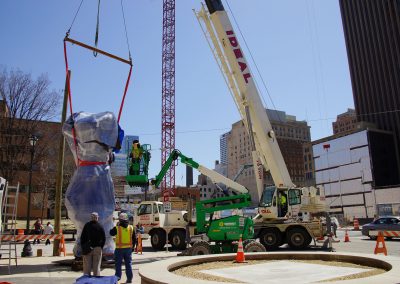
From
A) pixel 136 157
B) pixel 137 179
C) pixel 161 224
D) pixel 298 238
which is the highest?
pixel 136 157

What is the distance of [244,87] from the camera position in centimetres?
1994

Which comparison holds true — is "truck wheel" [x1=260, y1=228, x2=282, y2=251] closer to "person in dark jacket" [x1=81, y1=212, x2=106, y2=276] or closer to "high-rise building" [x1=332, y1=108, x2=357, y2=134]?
"person in dark jacket" [x1=81, y1=212, x2=106, y2=276]

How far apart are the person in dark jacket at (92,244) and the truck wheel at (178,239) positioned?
1247 cm

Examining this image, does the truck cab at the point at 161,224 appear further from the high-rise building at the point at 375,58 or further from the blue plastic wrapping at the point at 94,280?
the high-rise building at the point at 375,58

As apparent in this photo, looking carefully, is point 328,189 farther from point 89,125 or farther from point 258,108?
point 89,125

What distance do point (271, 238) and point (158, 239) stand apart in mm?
5925

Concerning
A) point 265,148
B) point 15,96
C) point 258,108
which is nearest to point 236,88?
point 258,108

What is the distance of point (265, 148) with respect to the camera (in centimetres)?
1986

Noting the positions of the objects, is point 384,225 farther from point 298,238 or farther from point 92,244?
point 92,244

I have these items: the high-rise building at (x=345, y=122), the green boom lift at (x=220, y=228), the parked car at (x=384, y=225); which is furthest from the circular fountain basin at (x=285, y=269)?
the high-rise building at (x=345, y=122)

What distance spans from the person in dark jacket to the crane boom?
40.4 feet

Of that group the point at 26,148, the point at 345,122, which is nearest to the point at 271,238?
the point at 26,148

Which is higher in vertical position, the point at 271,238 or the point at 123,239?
the point at 123,239

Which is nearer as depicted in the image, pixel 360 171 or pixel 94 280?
pixel 94 280
